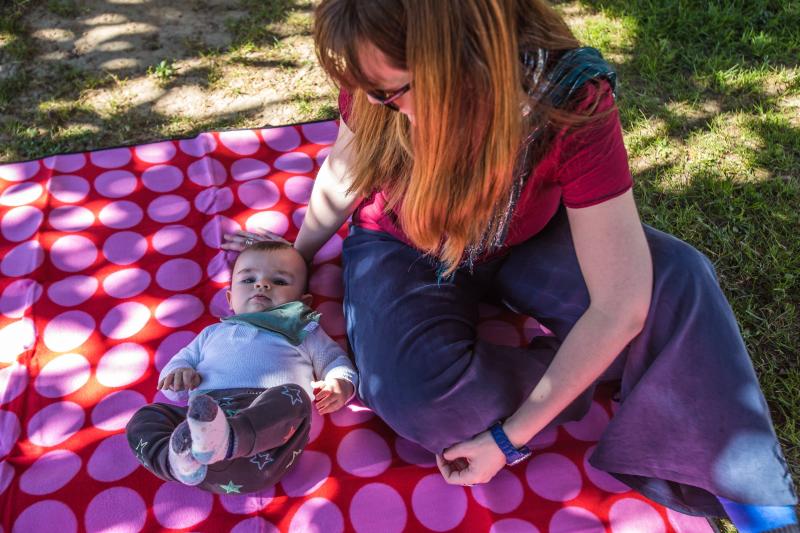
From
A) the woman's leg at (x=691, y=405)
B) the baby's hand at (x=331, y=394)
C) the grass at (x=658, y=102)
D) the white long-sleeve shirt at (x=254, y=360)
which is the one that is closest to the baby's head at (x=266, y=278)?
the white long-sleeve shirt at (x=254, y=360)

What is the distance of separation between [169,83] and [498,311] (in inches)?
81.4

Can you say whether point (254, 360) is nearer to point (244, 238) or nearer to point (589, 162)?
point (244, 238)

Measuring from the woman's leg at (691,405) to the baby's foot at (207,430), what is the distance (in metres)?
0.97

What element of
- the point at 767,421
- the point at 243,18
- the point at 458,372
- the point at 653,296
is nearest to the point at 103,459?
the point at 458,372

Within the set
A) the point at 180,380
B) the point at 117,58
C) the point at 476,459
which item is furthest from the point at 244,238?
the point at 117,58

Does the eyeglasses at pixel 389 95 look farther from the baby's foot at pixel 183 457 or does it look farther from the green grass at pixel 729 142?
the green grass at pixel 729 142

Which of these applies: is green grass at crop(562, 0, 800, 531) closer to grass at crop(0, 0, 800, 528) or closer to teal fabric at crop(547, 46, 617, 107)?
grass at crop(0, 0, 800, 528)

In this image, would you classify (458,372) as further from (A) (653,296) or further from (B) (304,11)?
(B) (304,11)

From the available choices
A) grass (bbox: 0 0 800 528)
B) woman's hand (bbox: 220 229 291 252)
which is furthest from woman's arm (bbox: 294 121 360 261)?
grass (bbox: 0 0 800 528)

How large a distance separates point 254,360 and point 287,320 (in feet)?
0.53

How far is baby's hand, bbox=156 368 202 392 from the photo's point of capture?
74.4 inches

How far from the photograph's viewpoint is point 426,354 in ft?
5.88

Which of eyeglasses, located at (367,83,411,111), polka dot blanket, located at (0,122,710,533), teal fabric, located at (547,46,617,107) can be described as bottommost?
polka dot blanket, located at (0,122,710,533)

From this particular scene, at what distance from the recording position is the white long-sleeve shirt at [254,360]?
1.92 metres
